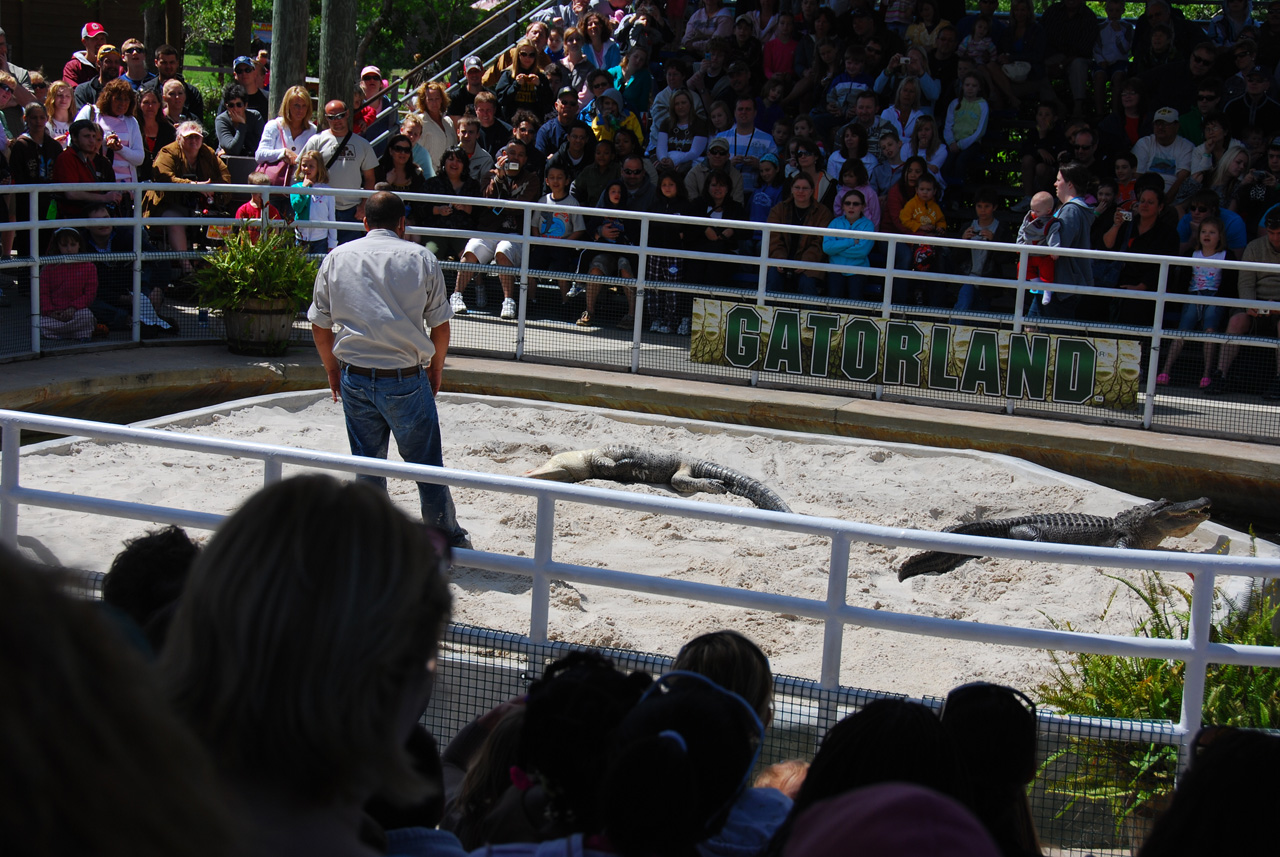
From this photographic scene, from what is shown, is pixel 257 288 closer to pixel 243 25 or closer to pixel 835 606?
pixel 835 606

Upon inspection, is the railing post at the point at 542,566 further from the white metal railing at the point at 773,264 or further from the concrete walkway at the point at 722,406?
the white metal railing at the point at 773,264

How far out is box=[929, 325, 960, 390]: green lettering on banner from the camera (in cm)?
873

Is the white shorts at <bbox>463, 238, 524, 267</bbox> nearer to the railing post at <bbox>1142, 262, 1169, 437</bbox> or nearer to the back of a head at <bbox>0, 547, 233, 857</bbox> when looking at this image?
the railing post at <bbox>1142, 262, 1169, 437</bbox>

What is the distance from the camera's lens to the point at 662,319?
9.59 m

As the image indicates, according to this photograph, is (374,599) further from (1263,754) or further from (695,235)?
(695,235)

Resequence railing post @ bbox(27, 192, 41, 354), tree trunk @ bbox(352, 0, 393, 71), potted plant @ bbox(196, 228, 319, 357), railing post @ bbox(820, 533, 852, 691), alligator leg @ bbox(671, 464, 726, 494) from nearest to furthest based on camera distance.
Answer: railing post @ bbox(820, 533, 852, 691), alligator leg @ bbox(671, 464, 726, 494), railing post @ bbox(27, 192, 41, 354), potted plant @ bbox(196, 228, 319, 357), tree trunk @ bbox(352, 0, 393, 71)

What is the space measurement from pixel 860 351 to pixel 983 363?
89cm

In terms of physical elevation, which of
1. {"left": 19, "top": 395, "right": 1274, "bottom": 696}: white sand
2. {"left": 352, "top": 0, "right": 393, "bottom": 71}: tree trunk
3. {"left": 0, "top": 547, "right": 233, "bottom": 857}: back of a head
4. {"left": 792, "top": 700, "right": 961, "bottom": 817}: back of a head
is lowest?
{"left": 19, "top": 395, "right": 1274, "bottom": 696}: white sand

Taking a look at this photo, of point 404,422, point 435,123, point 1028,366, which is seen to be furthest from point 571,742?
point 435,123

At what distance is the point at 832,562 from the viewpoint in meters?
3.34

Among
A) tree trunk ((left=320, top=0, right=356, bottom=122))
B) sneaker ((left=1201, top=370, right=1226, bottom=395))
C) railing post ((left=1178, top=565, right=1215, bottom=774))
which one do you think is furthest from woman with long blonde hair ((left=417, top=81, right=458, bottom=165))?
railing post ((left=1178, top=565, right=1215, bottom=774))

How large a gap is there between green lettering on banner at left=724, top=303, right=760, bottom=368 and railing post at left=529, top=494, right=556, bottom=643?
18.6ft

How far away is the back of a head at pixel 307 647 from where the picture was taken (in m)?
1.34

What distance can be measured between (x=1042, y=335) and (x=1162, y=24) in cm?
533
